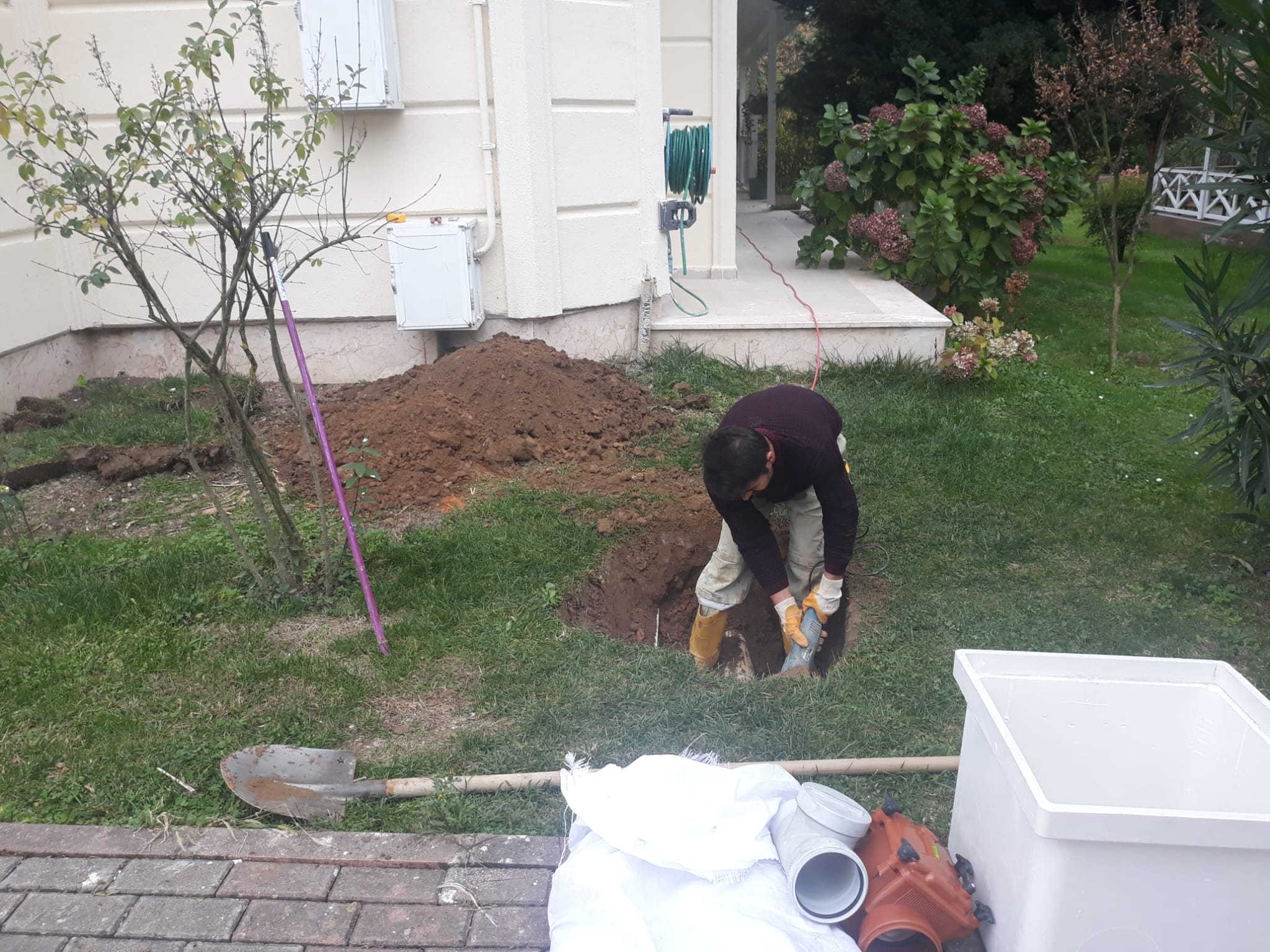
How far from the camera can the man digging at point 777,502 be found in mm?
3248

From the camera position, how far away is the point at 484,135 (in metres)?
6.08

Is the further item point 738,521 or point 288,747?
point 738,521

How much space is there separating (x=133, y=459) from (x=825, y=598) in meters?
3.64

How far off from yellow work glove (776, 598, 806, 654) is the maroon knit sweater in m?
0.07

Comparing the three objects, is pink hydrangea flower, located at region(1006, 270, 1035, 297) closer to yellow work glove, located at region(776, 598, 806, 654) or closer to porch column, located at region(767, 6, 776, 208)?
yellow work glove, located at region(776, 598, 806, 654)

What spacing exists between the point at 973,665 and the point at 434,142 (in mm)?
4993

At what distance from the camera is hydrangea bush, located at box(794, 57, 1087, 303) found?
24.7 ft

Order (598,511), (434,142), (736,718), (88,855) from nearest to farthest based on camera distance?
1. (88,855)
2. (736,718)
3. (598,511)
4. (434,142)

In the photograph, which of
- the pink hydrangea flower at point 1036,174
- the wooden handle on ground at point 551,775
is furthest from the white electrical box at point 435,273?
the pink hydrangea flower at point 1036,174

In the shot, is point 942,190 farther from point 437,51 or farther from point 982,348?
point 437,51

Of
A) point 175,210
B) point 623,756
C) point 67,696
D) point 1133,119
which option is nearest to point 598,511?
point 623,756

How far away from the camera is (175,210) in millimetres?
6270

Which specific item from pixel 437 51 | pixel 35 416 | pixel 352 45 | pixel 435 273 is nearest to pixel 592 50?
pixel 437 51

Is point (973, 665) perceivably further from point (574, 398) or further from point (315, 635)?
point (574, 398)
